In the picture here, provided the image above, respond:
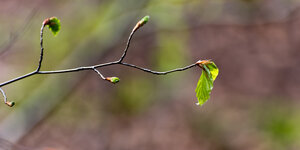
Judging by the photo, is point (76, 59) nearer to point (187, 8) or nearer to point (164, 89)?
point (164, 89)

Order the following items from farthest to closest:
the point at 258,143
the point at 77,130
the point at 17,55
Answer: the point at 17,55
the point at 77,130
the point at 258,143

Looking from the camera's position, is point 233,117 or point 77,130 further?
point 77,130

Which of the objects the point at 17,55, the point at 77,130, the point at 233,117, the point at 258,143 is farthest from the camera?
the point at 17,55

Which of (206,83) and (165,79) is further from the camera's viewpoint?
(165,79)

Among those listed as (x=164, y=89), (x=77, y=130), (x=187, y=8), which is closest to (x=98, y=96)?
(x=77, y=130)

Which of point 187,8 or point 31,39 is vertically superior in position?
point 187,8

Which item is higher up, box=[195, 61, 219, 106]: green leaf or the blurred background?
the blurred background

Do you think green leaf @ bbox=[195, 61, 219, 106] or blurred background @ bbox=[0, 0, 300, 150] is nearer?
green leaf @ bbox=[195, 61, 219, 106]

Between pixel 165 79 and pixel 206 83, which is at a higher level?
pixel 165 79
